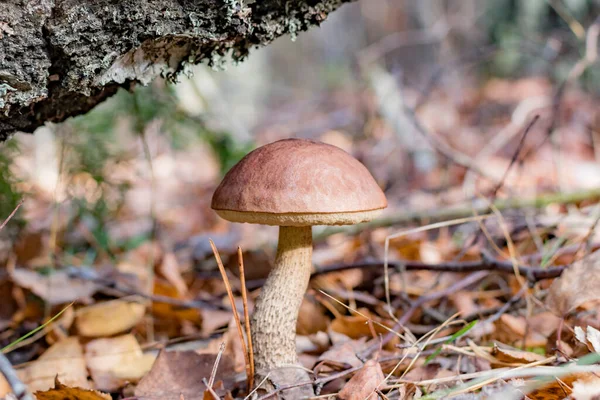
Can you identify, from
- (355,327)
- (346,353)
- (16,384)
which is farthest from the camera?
(355,327)

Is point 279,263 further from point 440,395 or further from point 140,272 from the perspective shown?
point 140,272

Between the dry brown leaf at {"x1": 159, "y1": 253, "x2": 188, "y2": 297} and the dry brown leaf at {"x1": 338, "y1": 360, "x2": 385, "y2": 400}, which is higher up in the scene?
the dry brown leaf at {"x1": 159, "y1": 253, "x2": 188, "y2": 297}

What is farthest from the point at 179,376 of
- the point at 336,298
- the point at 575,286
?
the point at 575,286

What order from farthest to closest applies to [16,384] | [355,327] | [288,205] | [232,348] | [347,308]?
[347,308]
[355,327]
[232,348]
[288,205]
[16,384]

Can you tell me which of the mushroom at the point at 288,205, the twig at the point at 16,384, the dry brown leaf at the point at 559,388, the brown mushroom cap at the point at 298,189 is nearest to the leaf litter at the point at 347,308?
the dry brown leaf at the point at 559,388

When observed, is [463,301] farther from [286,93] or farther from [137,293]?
[286,93]

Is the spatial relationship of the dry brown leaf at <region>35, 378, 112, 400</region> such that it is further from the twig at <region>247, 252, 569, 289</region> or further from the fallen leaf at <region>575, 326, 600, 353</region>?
the fallen leaf at <region>575, 326, 600, 353</region>


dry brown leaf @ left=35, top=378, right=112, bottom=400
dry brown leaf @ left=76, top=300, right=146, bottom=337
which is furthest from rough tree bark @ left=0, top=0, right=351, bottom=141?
dry brown leaf @ left=76, top=300, right=146, bottom=337
